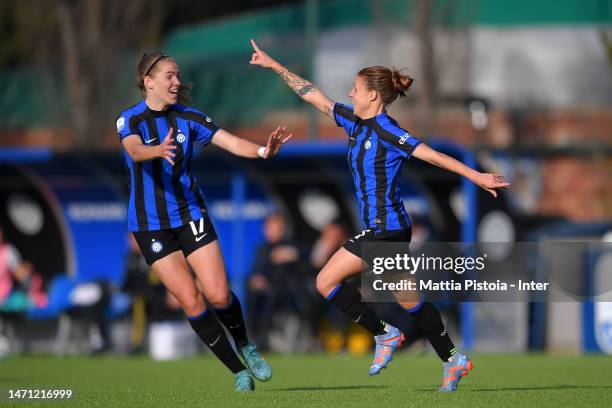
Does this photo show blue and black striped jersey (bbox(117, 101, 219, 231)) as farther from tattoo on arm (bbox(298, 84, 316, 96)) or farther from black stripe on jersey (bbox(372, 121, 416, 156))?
black stripe on jersey (bbox(372, 121, 416, 156))

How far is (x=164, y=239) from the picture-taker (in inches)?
359

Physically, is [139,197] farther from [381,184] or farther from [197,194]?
[381,184]

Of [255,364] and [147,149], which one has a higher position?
[147,149]

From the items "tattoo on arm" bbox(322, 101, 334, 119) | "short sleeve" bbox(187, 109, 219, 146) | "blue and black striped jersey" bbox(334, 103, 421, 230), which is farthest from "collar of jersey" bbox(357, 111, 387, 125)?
"short sleeve" bbox(187, 109, 219, 146)

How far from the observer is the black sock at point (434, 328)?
358 inches

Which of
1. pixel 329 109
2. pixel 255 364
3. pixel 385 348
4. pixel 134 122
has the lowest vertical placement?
pixel 255 364

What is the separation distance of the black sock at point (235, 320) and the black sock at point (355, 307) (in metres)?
0.66

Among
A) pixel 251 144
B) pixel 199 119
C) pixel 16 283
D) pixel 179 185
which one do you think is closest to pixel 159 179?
pixel 179 185

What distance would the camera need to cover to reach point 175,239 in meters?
9.20

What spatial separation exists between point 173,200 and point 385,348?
1.69 meters

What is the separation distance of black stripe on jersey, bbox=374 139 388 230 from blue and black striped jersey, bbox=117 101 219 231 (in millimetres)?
1181

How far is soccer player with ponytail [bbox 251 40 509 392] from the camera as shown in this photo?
903cm

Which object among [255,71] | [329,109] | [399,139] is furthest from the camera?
[255,71]

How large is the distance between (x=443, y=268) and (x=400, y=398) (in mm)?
949
